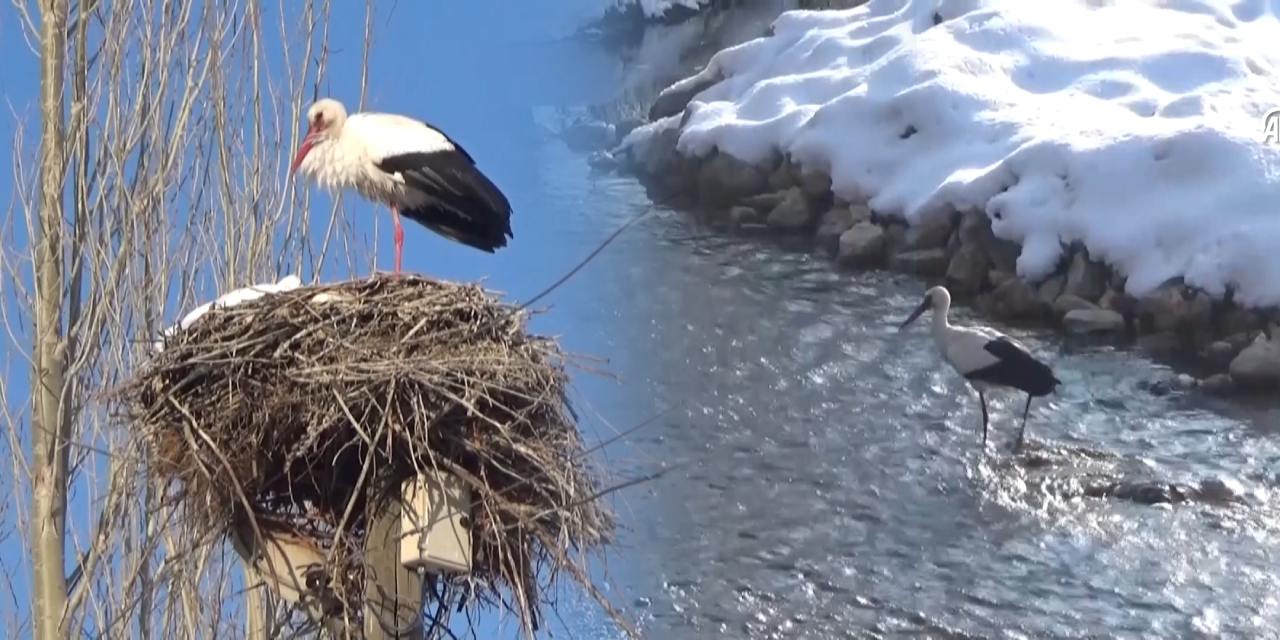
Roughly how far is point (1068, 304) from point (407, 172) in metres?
4.99

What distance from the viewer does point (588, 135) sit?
809 cm

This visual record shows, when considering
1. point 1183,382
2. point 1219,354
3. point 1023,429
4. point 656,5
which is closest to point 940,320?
point 1023,429

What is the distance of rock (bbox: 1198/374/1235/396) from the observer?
705 centimetres

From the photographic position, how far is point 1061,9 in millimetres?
10727

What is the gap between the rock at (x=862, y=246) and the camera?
341 inches

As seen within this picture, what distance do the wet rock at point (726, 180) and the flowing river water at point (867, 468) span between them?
2.77 ft

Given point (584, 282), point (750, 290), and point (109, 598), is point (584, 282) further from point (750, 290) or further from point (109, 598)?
point (109, 598)

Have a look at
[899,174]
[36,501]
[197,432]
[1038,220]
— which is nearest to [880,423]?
[1038,220]

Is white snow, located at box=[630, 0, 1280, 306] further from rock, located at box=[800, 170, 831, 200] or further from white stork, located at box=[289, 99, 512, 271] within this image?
white stork, located at box=[289, 99, 512, 271]

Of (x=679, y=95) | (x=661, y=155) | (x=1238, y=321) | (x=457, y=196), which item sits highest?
(x=457, y=196)

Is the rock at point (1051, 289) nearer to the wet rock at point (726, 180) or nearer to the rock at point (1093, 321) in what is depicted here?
the rock at point (1093, 321)

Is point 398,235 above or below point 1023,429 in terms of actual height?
above

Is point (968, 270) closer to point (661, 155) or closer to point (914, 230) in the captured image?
point (914, 230)

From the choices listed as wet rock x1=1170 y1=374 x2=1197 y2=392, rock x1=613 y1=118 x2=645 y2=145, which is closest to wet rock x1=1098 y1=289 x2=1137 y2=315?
wet rock x1=1170 y1=374 x2=1197 y2=392
